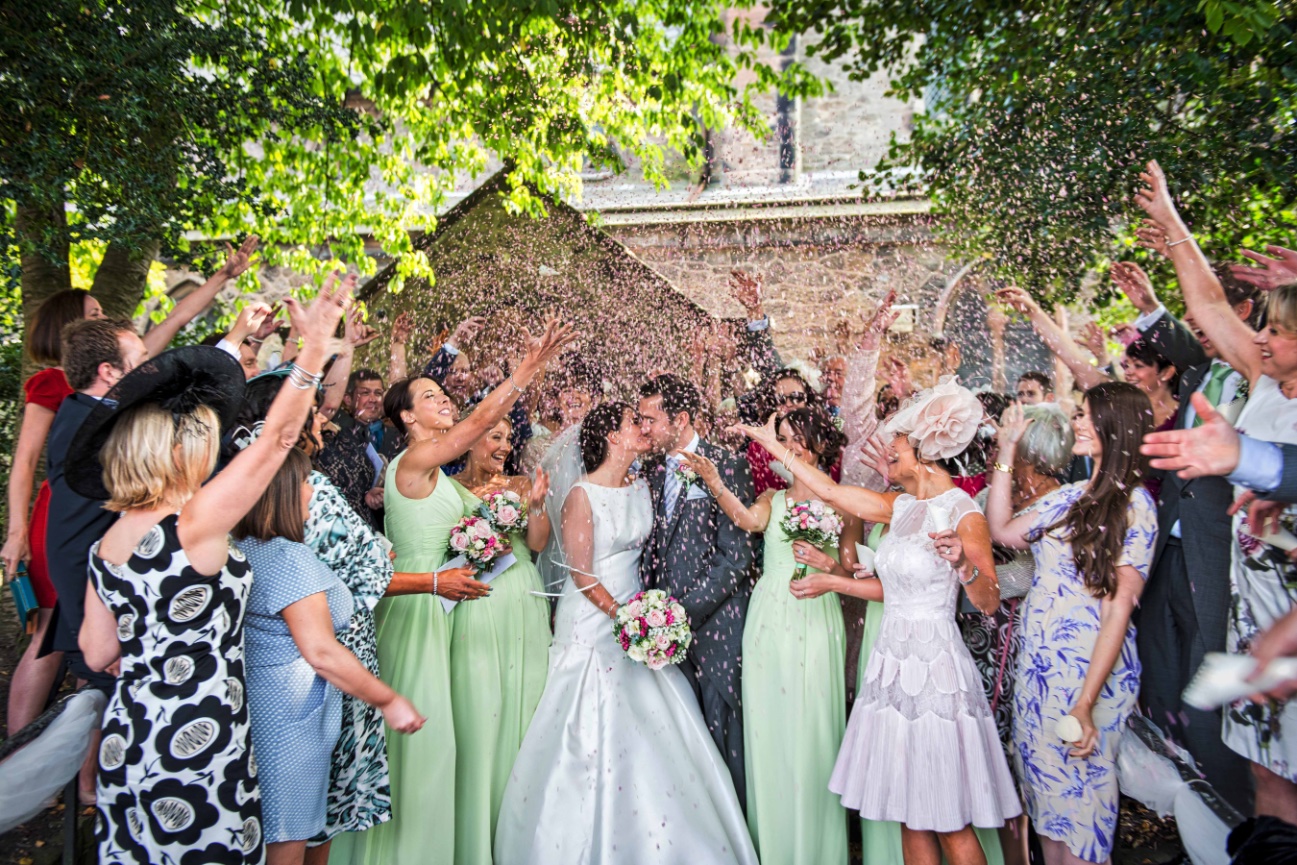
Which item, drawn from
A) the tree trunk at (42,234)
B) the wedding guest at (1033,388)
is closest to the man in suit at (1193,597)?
the wedding guest at (1033,388)

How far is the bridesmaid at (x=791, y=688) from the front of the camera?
4035 mm

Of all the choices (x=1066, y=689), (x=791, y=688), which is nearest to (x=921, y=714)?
(x=1066, y=689)

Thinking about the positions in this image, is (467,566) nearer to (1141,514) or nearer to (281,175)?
(1141,514)

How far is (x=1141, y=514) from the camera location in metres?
3.45

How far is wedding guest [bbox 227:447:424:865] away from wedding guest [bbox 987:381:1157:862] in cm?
256

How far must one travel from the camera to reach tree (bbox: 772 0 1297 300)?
5.41 m

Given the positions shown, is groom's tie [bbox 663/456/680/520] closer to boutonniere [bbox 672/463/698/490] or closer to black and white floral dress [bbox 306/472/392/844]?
boutonniere [bbox 672/463/698/490]

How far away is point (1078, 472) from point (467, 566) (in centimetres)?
314

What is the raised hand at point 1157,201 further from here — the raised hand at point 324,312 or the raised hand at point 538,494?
the raised hand at point 324,312

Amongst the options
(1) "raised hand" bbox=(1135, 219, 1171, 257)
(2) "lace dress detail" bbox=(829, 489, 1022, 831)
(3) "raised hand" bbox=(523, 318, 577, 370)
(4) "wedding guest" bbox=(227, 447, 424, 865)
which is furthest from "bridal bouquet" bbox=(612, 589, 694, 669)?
(1) "raised hand" bbox=(1135, 219, 1171, 257)

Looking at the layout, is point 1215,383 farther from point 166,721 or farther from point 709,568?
point 166,721

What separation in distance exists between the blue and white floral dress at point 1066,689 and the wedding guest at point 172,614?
3026 mm

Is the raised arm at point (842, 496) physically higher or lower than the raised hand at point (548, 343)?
lower

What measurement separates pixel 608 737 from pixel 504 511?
1.22m
